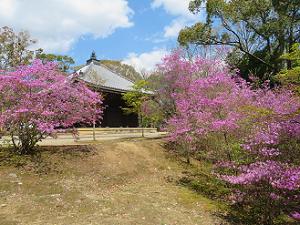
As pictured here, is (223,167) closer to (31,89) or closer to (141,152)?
(141,152)

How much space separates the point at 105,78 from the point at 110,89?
11.2 ft

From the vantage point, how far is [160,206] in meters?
11.6

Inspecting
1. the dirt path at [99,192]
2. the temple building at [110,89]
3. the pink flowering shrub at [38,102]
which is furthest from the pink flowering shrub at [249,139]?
the temple building at [110,89]

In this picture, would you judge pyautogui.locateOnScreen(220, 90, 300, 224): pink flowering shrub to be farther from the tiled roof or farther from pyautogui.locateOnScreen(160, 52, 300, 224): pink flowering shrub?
the tiled roof

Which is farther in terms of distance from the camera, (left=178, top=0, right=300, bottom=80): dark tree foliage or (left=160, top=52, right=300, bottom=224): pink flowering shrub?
(left=178, top=0, right=300, bottom=80): dark tree foliage

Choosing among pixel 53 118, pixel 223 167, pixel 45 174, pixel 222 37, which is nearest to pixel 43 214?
pixel 45 174

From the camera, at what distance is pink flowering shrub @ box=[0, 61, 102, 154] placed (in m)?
13.5

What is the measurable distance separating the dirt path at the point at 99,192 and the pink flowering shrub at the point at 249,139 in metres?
1.40

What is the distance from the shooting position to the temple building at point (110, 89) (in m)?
28.1

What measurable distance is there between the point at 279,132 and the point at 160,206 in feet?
13.3

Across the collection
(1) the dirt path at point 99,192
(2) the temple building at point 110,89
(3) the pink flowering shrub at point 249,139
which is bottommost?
(1) the dirt path at point 99,192

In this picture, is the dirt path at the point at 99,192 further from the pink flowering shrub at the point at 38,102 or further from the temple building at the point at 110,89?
the temple building at the point at 110,89

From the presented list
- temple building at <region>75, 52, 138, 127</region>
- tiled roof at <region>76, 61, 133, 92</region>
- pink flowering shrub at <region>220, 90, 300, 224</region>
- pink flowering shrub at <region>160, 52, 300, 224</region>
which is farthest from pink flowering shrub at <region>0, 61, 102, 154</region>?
tiled roof at <region>76, 61, 133, 92</region>

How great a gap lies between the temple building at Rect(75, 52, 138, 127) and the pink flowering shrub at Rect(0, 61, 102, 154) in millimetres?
11228
